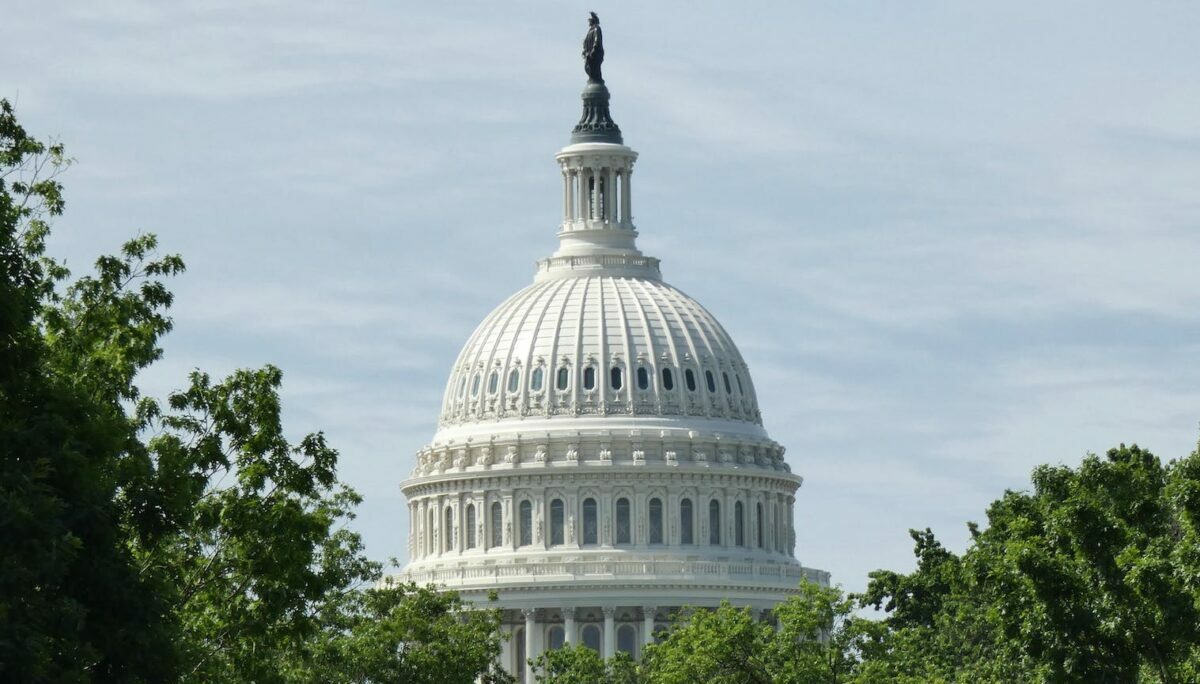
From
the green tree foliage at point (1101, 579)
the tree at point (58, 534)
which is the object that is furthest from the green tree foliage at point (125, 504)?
the green tree foliage at point (1101, 579)

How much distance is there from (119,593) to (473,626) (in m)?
64.7

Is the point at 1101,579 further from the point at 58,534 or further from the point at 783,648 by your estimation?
the point at 783,648

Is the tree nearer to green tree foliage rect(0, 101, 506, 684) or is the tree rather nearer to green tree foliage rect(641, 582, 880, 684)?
green tree foliage rect(0, 101, 506, 684)

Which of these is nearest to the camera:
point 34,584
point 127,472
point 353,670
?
point 34,584

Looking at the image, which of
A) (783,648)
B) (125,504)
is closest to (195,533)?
(125,504)

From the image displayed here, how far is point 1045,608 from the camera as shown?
68312 millimetres

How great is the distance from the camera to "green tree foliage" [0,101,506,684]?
5000 cm

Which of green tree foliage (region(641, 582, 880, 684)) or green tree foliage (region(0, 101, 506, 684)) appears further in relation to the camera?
green tree foliage (region(641, 582, 880, 684))

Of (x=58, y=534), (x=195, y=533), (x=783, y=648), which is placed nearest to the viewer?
(x=58, y=534)

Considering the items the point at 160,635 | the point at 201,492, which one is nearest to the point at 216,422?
the point at 201,492

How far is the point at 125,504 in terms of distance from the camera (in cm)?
5759

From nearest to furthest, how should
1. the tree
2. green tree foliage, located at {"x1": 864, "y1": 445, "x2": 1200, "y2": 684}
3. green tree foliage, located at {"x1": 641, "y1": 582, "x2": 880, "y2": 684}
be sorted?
the tree → green tree foliage, located at {"x1": 864, "y1": 445, "x2": 1200, "y2": 684} → green tree foliage, located at {"x1": 641, "y1": 582, "x2": 880, "y2": 684}

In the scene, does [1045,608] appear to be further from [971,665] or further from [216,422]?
[971,665]

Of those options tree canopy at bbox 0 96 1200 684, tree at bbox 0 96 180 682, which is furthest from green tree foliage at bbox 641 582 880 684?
tree at bbox 0 96 180 682
